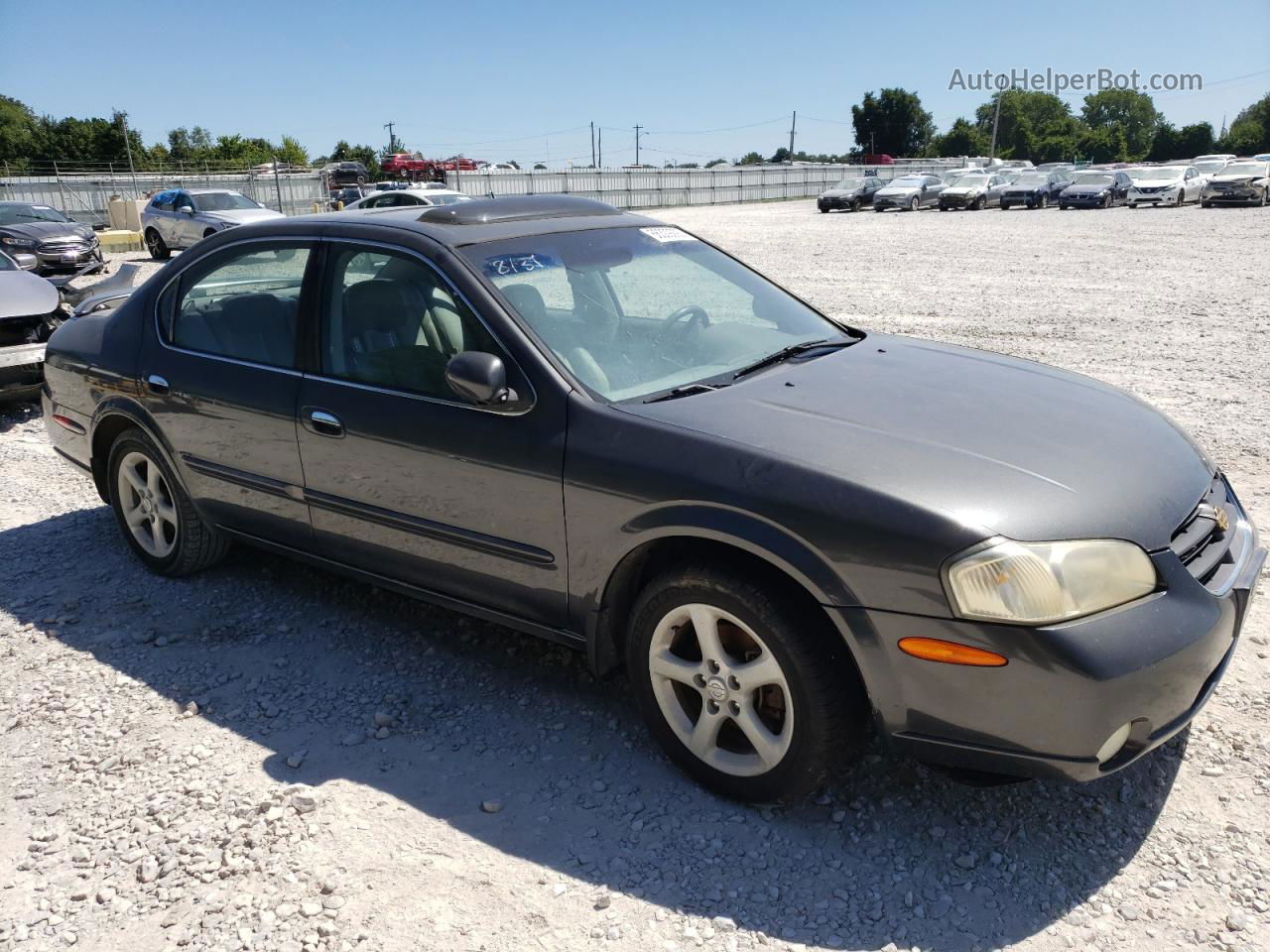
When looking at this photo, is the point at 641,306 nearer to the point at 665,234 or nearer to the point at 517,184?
the point at 665,234

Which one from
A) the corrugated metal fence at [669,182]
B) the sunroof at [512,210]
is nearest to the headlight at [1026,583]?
the sunroof at [512,210]

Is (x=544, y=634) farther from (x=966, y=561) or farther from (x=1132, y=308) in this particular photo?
(x=1132, y=308)

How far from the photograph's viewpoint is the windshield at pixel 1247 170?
101ft

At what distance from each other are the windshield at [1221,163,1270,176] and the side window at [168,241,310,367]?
3471 cm

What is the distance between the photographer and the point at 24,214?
18.9 metres

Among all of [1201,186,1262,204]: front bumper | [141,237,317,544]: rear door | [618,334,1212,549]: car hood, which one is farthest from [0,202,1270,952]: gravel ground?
[1201,186,1262,204]: front bumper

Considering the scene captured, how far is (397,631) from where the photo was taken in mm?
4055

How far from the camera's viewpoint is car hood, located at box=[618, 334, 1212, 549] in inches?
97.2

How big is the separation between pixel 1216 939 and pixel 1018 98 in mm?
151621

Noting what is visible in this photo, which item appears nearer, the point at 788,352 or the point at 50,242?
the point at 788,352

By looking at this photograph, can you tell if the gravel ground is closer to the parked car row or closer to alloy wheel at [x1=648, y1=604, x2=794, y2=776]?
alloy wheel at [x1=648, y1=604, x2=794, y2=776]

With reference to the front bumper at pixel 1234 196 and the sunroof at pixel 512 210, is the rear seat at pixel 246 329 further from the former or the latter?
the front bumper at pixel 1234 196

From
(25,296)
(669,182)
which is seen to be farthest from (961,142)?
(25,296)

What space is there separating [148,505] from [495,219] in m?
2.31
